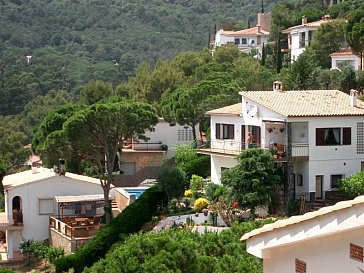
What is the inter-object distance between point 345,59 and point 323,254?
51315 mm

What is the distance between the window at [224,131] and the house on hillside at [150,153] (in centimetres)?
1151

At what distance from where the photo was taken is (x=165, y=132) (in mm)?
55719

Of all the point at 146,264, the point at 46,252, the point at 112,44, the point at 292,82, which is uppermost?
the point at 112,44

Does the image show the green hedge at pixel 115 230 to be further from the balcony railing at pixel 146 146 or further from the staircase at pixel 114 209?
the balcony railing at pixel 146 146

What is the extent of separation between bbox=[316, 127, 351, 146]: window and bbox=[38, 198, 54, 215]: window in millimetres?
16539

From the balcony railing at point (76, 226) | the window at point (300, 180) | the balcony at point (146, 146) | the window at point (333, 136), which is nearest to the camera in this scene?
the window at point (333, 136)

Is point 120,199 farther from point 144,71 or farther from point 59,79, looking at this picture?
point 59,79

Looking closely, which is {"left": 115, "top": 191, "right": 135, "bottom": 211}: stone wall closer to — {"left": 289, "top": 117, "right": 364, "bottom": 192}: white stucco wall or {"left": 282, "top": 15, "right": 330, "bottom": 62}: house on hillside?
{"left": 289, "top": 117, "right": 364, "bottom": 192}: white stucco wall

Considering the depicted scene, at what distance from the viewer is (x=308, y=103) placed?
1483 inches

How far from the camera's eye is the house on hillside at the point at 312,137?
3597 centimetres

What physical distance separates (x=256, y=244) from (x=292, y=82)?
1701 inches

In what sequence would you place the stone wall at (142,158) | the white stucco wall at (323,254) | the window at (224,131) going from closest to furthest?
the white stucco wall at (323,254) < the window at (224,131) < the stone wall at (142,158)

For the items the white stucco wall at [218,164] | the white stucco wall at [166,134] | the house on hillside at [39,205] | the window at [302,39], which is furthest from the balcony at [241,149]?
the window at [302,39]

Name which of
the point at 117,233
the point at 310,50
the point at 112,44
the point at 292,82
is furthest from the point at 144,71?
the point at 112,44
